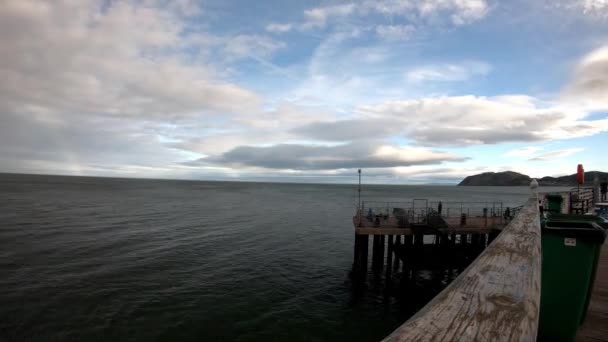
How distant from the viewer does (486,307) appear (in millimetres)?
1987

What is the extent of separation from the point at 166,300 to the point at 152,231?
1953 centimetres

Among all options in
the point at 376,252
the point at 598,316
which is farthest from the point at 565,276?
the point at 376,252

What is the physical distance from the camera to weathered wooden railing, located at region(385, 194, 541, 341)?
65.2 inches

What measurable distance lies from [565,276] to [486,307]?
3292 millimetres

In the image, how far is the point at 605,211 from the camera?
1570cm

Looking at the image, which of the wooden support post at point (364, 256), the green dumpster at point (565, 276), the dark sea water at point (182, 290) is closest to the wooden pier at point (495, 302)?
the green dumpster at point (565, 276)

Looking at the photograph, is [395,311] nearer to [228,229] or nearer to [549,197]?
[549,197]

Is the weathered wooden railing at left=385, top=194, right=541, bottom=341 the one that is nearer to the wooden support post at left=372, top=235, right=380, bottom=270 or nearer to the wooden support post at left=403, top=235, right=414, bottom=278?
the wooden support post at left=403, top=235, right=414, bottom=278

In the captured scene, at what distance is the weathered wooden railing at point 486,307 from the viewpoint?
1657 mm

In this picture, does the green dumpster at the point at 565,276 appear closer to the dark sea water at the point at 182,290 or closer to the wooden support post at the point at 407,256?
the dark sea water at the point at 182,290

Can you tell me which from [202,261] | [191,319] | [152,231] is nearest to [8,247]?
[152,231]

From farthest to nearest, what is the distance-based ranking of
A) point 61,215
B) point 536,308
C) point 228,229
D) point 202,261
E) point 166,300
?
point 61,215
point 228,229
point 202,261
point 166,300
point 536,308

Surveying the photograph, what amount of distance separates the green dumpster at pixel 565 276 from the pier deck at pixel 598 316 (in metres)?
1.31

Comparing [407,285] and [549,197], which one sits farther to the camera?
[407,285]
